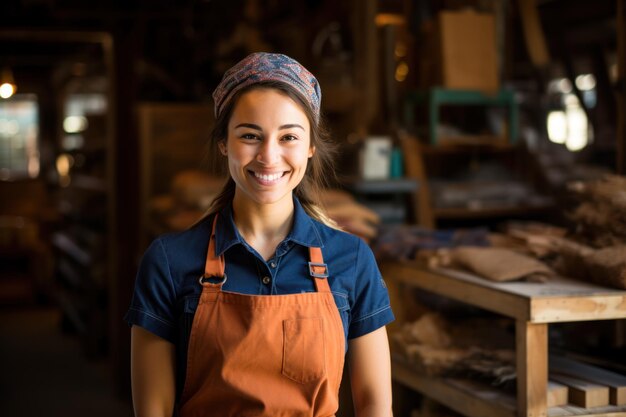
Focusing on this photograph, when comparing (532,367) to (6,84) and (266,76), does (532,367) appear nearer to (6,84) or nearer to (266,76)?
(266,76)

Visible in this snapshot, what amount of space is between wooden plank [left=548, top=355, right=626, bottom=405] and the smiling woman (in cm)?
100

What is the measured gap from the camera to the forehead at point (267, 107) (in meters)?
1.97

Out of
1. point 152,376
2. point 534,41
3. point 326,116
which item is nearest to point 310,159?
point 152,376

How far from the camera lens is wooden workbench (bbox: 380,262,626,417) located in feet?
8.45

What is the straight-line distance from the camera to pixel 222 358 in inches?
76.4

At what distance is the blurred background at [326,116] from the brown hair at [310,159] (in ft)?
0.60

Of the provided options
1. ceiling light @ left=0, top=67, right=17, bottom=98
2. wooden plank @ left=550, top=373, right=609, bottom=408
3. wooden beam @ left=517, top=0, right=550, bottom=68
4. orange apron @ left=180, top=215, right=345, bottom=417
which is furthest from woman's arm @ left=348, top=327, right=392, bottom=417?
ceiling light @ left=0, top=67, right=17, bottom=98

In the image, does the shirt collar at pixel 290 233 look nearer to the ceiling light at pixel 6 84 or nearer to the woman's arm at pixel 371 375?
the woman's arm at pixel 371 375

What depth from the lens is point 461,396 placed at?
2.96m

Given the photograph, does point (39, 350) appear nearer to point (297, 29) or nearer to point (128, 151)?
point (128, 151)

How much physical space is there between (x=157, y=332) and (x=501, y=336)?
5.67ft

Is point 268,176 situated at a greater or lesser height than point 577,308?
greater

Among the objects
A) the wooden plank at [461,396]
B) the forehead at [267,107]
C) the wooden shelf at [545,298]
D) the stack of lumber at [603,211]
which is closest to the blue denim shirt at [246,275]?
the forehead at [267,107]

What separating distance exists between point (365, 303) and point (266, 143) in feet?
1.50
